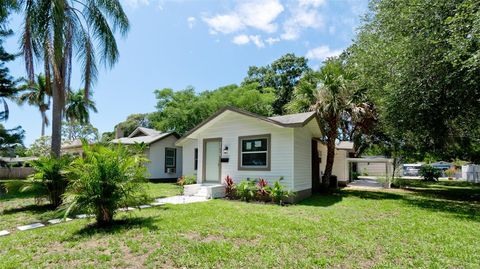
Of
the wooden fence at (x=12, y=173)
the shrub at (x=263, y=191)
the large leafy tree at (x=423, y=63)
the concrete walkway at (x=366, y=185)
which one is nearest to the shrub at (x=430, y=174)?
the concrete walkway at (x=366, y=185)

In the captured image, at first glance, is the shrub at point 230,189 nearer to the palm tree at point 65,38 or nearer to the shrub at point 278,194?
the shrub at point 278,194

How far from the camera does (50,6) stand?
31.4ft

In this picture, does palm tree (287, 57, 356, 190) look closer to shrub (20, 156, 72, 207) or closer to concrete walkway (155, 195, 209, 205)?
concrete walkway (155, 195, 209, 205)

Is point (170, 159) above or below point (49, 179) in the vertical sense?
above

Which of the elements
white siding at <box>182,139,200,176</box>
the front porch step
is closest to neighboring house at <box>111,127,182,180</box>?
white siding at <box>182,139,200,176</box>

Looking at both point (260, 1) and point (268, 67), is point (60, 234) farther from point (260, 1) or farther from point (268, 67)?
point (268, 67)

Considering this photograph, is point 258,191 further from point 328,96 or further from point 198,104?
point 198,104

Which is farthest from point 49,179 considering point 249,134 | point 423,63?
point 423,63

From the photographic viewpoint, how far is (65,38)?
9.59m

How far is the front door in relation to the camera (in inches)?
458

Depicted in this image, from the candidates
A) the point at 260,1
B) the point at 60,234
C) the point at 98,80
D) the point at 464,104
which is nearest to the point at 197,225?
the point at 60,234

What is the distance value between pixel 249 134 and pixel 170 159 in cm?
997

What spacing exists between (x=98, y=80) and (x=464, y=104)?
1404 centimetres

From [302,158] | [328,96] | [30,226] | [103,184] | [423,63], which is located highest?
[423,63]
